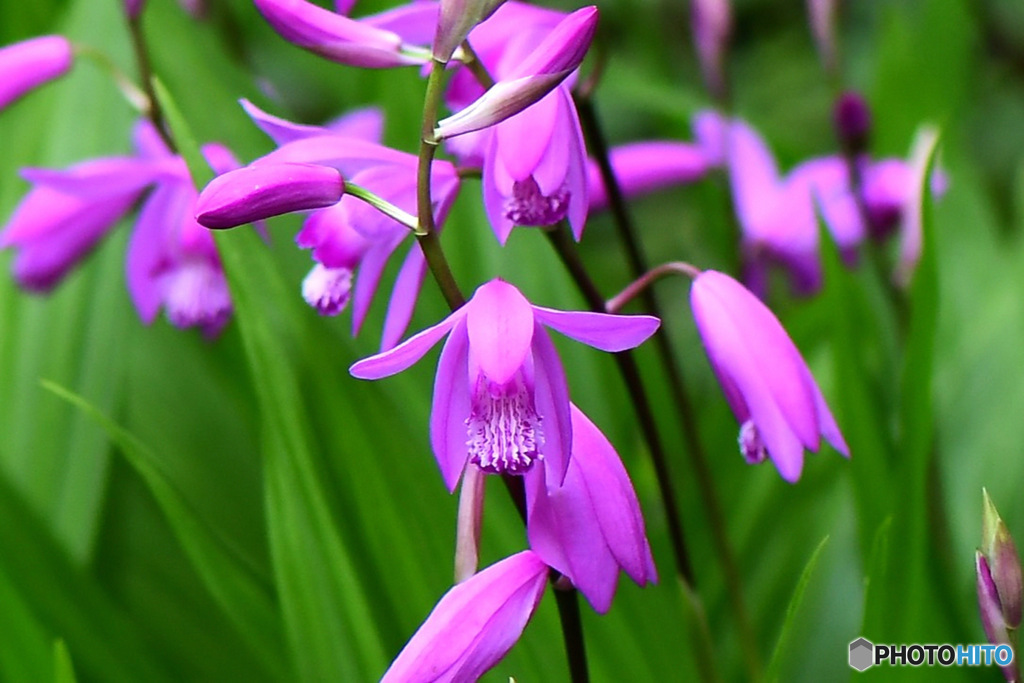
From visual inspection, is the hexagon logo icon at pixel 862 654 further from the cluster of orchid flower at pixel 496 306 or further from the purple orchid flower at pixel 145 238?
the purple orchid flower at pixel 145 238

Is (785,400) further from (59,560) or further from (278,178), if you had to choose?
(59,560)

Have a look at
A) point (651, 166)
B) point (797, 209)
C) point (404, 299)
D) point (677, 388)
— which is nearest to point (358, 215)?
point (404, 299)

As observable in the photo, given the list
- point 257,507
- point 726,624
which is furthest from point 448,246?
point 726,624

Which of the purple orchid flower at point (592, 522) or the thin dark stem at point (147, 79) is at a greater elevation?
the thin dark stem at point (147, 79)

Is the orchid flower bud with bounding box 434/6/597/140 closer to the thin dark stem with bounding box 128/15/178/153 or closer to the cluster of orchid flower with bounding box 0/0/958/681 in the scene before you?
the cluster of orchid flower with bounding box 0/0/958/681

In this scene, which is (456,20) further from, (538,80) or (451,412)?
(451,412)

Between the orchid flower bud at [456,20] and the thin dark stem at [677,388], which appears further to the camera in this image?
the thin dark stem at [677,388]

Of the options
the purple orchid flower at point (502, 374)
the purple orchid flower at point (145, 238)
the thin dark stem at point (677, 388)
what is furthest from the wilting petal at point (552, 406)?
the purple orchid flower at point (145, 238)
